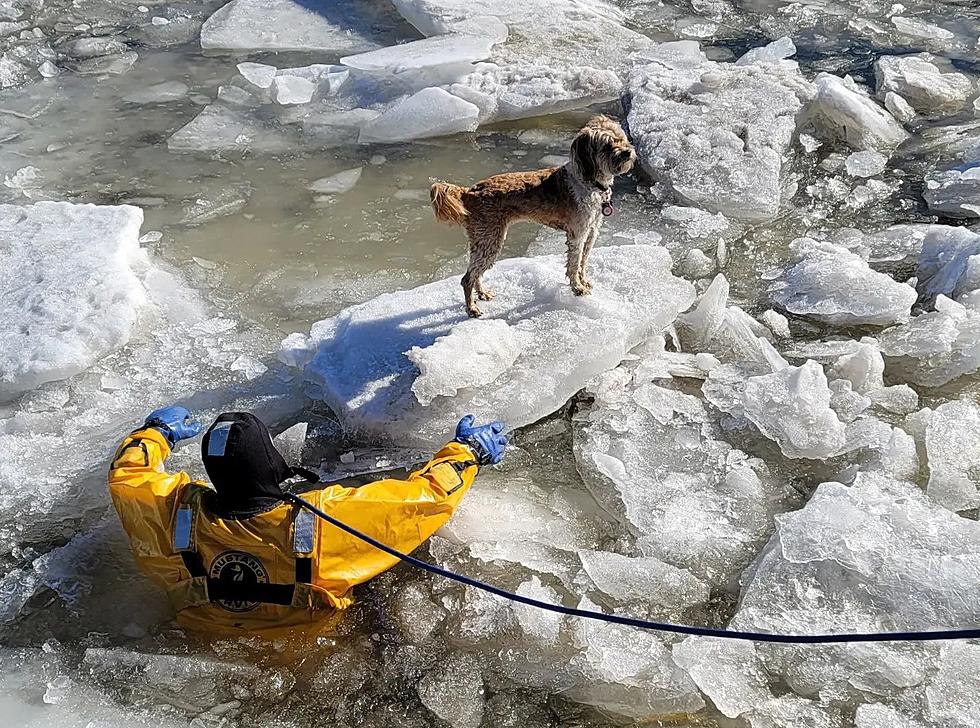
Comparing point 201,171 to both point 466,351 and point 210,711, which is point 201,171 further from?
point 210,711

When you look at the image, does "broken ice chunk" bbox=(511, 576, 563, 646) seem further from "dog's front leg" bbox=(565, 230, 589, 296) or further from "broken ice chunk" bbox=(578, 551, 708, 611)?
"dog's front leg" bbox=(565, 230, 589, 296)

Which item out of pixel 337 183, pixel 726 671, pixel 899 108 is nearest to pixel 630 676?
pixel 726 671

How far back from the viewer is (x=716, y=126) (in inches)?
206

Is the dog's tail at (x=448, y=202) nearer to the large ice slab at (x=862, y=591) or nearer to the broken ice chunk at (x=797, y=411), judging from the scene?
the broken ice chunk at (x=797, y=411)

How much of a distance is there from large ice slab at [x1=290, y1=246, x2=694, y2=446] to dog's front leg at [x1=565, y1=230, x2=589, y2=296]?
0.06 meters

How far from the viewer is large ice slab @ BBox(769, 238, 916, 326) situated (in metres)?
3.83

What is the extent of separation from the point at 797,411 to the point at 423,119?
10.7 ft

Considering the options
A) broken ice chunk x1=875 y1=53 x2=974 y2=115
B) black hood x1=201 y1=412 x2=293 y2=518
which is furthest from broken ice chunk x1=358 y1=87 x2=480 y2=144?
black hood x1=201 y1=412 x2=293 y2=518

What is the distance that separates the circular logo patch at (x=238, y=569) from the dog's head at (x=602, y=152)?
1672mm

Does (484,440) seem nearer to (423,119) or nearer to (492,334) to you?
(492,334)

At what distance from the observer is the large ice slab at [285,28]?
698cm

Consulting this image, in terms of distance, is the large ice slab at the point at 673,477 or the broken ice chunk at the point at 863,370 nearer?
the large ice slab at the point at 673,477

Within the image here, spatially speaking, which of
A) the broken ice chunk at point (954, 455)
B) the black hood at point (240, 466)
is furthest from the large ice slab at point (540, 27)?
the black hood at point (240, 466)

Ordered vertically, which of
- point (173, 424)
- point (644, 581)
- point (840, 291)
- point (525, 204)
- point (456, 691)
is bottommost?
point (456, 691)
